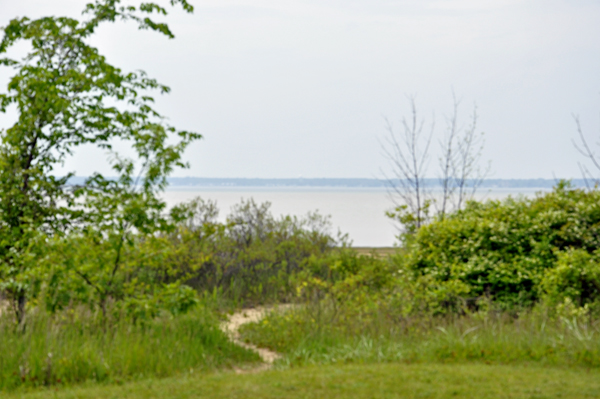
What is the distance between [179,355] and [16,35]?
5.16 m

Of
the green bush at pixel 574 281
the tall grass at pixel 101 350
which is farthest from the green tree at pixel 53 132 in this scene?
the green bush at pixel 574 281

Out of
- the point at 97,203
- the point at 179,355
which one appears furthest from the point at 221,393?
the point at 97,203

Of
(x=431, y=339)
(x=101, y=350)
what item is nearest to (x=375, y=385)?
(x=431, y=339)

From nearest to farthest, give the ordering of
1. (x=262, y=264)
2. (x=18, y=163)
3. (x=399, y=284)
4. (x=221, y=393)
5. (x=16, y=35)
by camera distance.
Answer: (x=221, y=393)
(x=18, y=163)
(x=16, y=35)
(x=399, y=284)
(x=262, y=264)

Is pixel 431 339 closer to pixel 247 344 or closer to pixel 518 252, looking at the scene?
pixel 518 252

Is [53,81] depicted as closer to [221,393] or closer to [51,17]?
[51,17]

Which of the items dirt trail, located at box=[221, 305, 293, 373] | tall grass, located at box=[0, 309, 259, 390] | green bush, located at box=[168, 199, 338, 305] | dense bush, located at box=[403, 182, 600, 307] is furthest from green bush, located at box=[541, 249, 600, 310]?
green bush, located at box=[168, 199, 338, 305]

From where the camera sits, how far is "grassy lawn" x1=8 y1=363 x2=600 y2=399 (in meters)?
4.65

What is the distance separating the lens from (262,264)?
11.9m

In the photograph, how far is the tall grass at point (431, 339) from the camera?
19.2 feet

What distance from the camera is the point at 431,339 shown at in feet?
21.0

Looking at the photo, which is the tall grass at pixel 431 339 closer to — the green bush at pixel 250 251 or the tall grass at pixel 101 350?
the tall grass at pixel 101 350

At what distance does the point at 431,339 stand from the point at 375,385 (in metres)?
1.77

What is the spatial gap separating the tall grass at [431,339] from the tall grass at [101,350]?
844 millimetres
